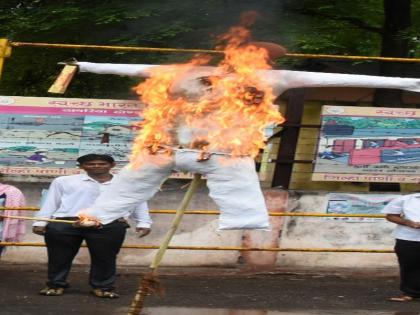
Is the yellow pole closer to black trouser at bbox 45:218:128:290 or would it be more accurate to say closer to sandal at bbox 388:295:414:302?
black trouser at bbox 45:218:128:290

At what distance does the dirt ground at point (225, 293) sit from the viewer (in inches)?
287

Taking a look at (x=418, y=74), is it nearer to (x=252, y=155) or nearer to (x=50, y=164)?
(x=50, y=164)

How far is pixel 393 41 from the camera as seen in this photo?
1001cm

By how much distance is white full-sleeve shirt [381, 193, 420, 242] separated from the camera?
7762mm

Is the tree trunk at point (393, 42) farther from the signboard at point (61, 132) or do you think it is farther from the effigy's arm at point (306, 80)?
the effigy's arm at point (306, 80)

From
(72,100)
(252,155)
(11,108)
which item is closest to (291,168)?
(72,100)

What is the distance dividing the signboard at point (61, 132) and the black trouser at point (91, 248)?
123 cm

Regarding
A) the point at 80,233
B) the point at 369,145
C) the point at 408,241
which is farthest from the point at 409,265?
the point at 80,233

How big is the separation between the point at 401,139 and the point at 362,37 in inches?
95.0

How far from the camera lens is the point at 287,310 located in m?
7.36

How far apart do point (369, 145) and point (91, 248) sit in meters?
3.21

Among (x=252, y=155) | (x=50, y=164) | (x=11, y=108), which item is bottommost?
(x=50, y=164)

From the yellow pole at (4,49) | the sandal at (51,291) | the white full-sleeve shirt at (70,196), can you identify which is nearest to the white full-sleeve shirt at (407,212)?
the white full-sleeve shirt at (70,196)

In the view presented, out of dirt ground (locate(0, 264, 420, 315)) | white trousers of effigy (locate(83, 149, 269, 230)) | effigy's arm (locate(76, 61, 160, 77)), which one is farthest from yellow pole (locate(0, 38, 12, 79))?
white trousers of effigy (locate(83, 149, 269, 230))
